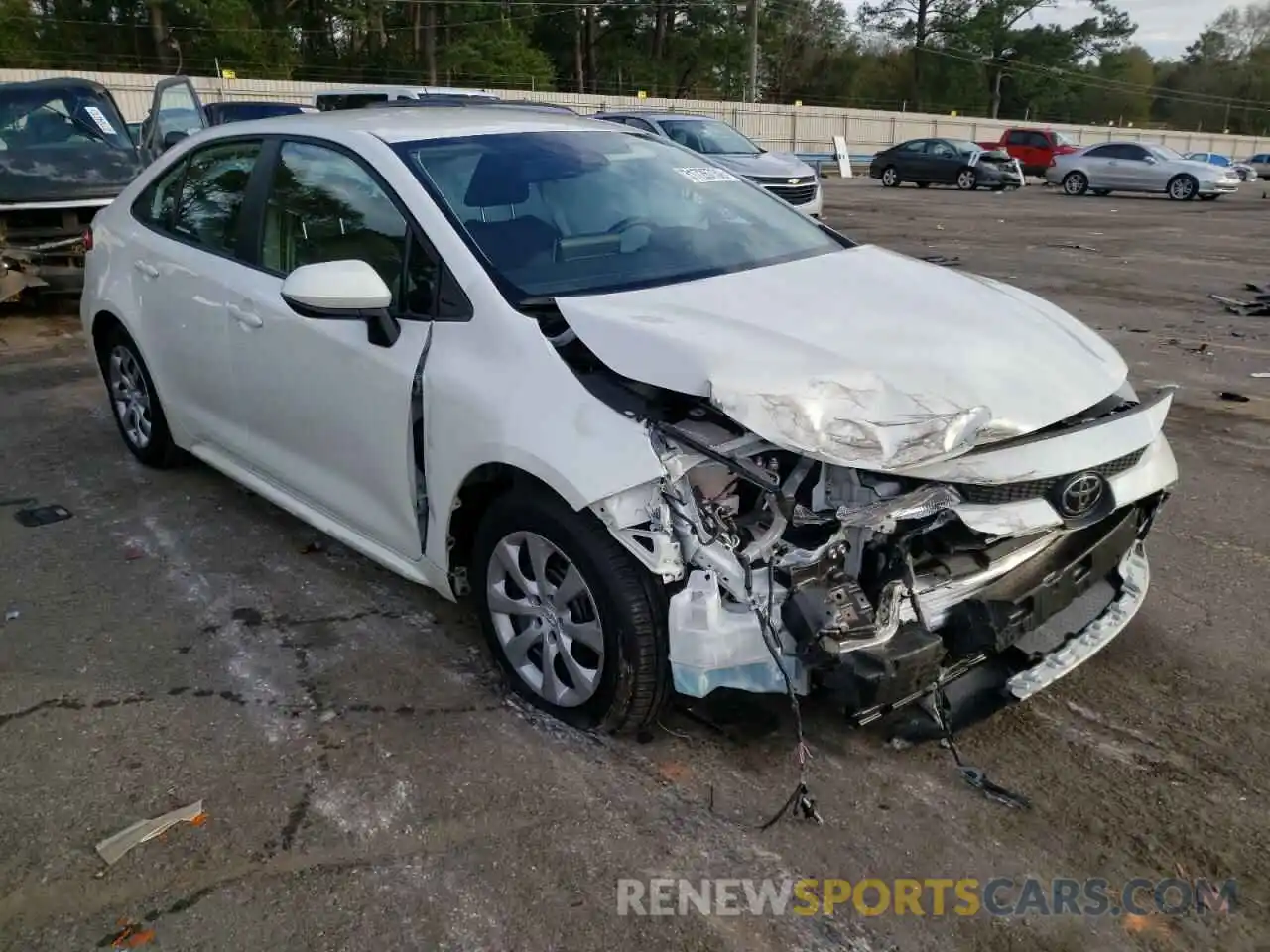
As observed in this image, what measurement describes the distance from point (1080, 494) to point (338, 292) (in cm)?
226

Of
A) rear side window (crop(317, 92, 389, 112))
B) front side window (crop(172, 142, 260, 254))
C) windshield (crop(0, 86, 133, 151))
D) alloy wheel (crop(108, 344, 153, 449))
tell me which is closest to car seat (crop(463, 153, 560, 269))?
front side window (crop(172, 142, 260, 254))

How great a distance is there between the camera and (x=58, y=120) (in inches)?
409

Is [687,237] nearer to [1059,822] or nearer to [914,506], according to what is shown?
[914,506]

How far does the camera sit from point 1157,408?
3.22 meters

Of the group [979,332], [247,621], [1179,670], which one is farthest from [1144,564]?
[247,621]

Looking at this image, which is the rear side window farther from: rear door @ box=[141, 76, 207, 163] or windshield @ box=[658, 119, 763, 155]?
windshield @ box=[658, 119, 763, 155]

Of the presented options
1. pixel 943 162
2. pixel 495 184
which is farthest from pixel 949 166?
pixel 495 184

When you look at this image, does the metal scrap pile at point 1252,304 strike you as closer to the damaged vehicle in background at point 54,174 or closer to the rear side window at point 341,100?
the rear side window at point 341,100

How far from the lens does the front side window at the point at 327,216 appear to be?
3570 millimetres

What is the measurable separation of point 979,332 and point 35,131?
10.2 metres

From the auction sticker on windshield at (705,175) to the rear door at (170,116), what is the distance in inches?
332

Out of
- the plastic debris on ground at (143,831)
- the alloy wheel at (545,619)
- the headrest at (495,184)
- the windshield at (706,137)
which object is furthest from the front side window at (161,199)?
the windshield at (706,137)

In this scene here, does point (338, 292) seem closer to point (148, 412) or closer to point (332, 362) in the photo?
point (332, 362)

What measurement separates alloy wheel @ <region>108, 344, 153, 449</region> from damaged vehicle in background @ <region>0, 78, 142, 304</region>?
4.10 m
